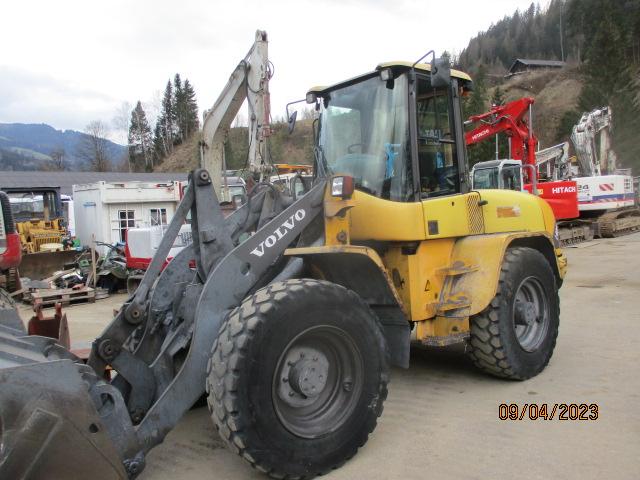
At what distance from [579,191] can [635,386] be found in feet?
48.9

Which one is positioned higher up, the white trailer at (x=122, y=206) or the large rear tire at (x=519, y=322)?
the white trailer at (x=122, y=206)

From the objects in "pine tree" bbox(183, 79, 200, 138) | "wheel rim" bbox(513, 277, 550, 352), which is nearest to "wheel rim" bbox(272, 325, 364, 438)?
"wheel rim" bbox(513, 277, 550, 352)

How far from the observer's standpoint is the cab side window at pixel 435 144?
176 inches

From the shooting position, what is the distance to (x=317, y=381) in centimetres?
341

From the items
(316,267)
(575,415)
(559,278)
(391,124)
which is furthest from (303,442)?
(559,278)

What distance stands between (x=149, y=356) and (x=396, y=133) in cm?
245

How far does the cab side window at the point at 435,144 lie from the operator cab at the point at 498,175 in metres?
10.4

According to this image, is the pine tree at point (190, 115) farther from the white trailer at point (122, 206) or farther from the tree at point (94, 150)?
the white trailer at point (122, 206)

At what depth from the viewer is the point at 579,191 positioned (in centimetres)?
1814

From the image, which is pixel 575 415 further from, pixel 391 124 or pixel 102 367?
pixel 102 367

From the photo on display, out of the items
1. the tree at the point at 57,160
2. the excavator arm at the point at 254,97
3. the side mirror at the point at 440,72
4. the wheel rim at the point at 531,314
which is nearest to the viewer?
the side mirror at the point at 440,72

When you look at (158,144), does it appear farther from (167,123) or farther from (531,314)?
(531,314)
